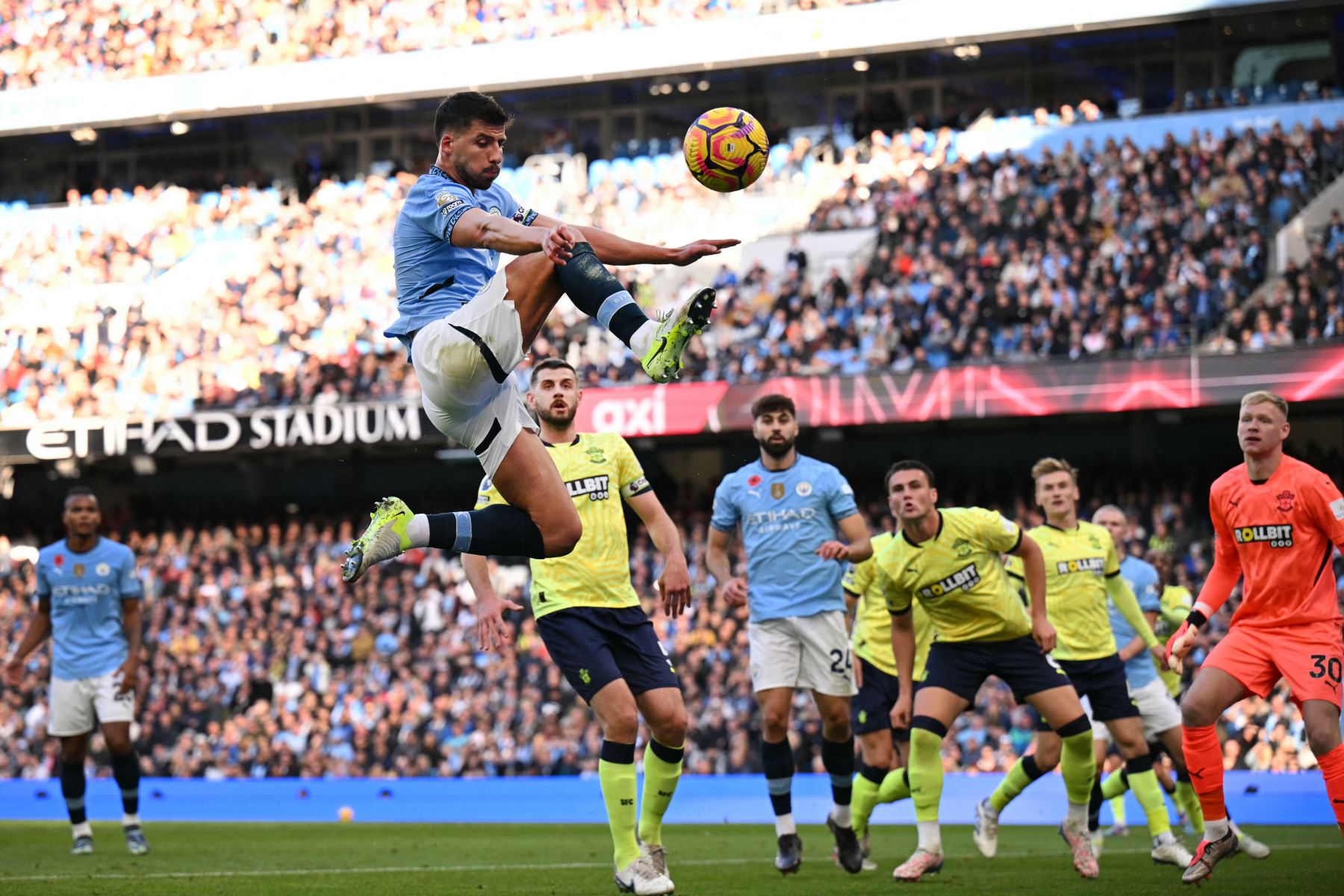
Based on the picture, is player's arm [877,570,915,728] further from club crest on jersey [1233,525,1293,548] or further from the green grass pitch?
club crest on jersey [1233,525,1293,548]

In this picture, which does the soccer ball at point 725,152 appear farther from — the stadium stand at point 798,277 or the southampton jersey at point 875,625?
the stadium stand at point 798,277

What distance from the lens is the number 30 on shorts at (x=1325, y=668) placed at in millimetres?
7461

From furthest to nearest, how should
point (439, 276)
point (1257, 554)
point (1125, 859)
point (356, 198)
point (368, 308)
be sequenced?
1. point (356, 198)
2. point (368, 308)
3. point (1125, 859)
4. point (1257, 554)
5. point (439, 276)

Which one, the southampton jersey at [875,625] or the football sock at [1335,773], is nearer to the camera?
the football sock at [1335,773]

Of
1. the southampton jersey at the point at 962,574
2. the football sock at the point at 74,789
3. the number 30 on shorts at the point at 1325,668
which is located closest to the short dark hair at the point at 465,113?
the southampton jersey at the point at 962,574

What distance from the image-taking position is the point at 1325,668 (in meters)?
7.48

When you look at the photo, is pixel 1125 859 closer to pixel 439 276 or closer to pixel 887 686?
pixel 887 686

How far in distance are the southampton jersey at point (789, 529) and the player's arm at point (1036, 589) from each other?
3.53ft

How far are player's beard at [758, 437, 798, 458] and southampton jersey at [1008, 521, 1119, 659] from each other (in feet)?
6.58

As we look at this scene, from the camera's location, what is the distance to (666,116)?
2944 cm

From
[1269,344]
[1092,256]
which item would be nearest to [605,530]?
[1269,344]

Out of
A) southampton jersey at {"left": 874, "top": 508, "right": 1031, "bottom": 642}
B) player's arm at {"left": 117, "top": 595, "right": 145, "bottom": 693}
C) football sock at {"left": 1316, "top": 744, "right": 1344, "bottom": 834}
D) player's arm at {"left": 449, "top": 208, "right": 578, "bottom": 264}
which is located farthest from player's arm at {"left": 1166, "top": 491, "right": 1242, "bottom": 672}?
player's arm at {"left": 117, "top": 595, "right": 145, "bottom": 693}

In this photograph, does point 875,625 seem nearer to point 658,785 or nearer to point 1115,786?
point 1115,786

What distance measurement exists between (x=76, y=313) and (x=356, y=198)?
209 inches
